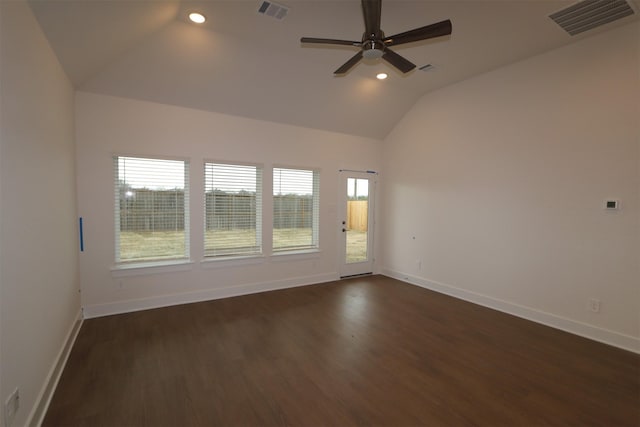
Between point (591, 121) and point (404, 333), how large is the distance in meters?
3.24

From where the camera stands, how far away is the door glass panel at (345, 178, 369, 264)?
18.7ft

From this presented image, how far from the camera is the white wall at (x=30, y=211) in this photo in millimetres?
1568

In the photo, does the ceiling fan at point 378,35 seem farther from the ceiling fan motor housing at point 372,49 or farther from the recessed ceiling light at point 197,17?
the recessed ceiling light at point 197,17

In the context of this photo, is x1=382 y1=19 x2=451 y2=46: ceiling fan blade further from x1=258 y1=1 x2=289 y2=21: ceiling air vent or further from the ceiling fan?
x1=258 y1=1 x2=289 y2=21: ceiling air vent

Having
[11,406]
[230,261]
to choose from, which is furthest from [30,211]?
[230,261]

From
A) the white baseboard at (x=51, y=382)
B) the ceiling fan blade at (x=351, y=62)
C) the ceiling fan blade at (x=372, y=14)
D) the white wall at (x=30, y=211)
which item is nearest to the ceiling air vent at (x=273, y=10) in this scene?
the ceiling fan blade at (x=351, y=62)

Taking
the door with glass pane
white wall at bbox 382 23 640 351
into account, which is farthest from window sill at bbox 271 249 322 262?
white wall at bbox 382 23 640 351

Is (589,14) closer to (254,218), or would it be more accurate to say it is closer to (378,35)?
(378,35)

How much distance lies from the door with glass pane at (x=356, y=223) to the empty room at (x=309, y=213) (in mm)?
182

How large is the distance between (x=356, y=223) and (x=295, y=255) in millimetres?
1465

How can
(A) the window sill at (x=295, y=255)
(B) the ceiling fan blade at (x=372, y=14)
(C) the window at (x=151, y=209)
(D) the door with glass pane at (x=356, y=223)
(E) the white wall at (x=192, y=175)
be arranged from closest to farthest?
(B) the ceiling fan blade at (x=372, y=14)
(E) the white wall at (x=192, y=175)
(C) the window at (x=151, y=209)
(A) the window sill at (x=295, y=255)
(D) the door with glass pane at (x=356, y=223)

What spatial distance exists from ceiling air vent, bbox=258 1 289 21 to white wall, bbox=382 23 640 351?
10.1 feet

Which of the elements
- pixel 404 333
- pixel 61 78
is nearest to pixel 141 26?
pixel 61 78

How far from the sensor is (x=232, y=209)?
14.9ft
